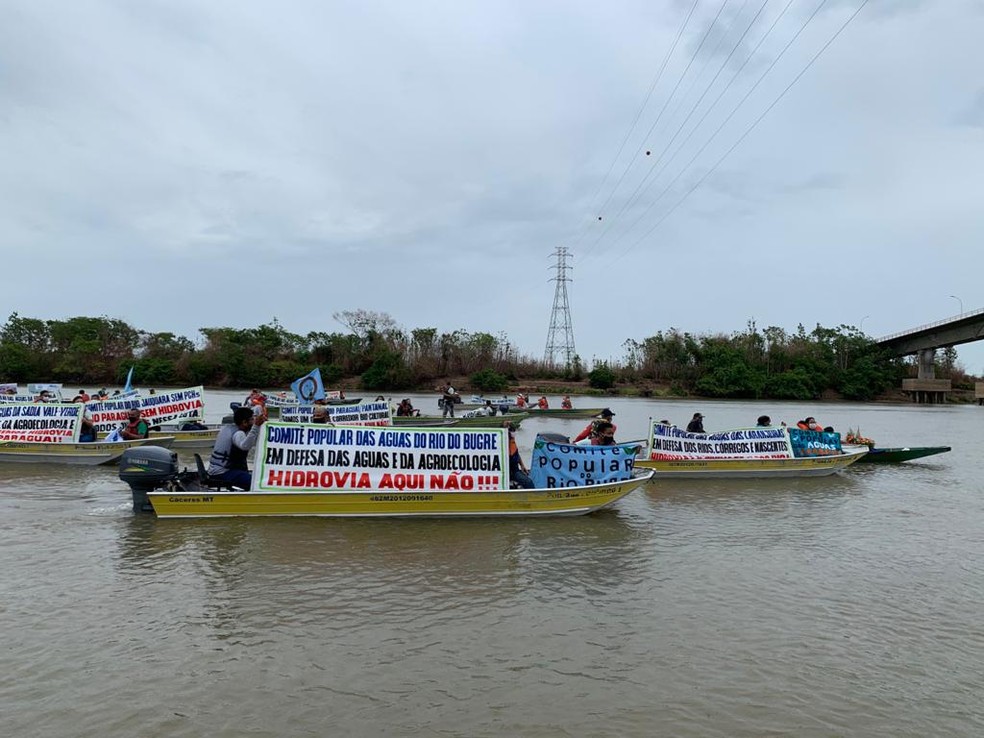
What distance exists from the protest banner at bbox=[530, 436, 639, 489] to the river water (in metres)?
0.84

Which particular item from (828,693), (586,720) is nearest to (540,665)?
(586,720)

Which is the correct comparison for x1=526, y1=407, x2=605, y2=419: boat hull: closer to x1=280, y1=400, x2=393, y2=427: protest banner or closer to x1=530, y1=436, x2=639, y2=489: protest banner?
x1=280, y1=400, x2=393, y2=427: protest banner

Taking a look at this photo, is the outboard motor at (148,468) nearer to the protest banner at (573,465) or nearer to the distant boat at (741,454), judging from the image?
the protest banner at (573,465)

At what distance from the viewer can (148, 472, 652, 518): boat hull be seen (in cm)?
1173

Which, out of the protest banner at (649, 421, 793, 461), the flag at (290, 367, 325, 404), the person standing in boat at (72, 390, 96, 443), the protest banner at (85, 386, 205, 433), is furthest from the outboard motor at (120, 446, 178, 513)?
the protest banner at (649, 421, 793, 461)

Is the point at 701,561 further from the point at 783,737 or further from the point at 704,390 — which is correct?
the point at 704,390

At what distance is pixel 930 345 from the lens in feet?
282

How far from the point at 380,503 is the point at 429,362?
79402 millimetres

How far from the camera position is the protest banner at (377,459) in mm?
11883

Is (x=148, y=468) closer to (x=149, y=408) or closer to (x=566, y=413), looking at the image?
(x=149, y=408)

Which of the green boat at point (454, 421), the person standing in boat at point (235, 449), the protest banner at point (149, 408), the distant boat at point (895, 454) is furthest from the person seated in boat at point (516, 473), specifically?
the distant boat at point (895, 454)

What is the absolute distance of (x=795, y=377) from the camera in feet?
290

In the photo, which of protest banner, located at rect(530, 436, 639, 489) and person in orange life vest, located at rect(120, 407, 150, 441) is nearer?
Result: protest banner, located at rect(530, 436, 639, 489)

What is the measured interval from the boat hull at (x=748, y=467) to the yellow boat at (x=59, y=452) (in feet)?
48.9
